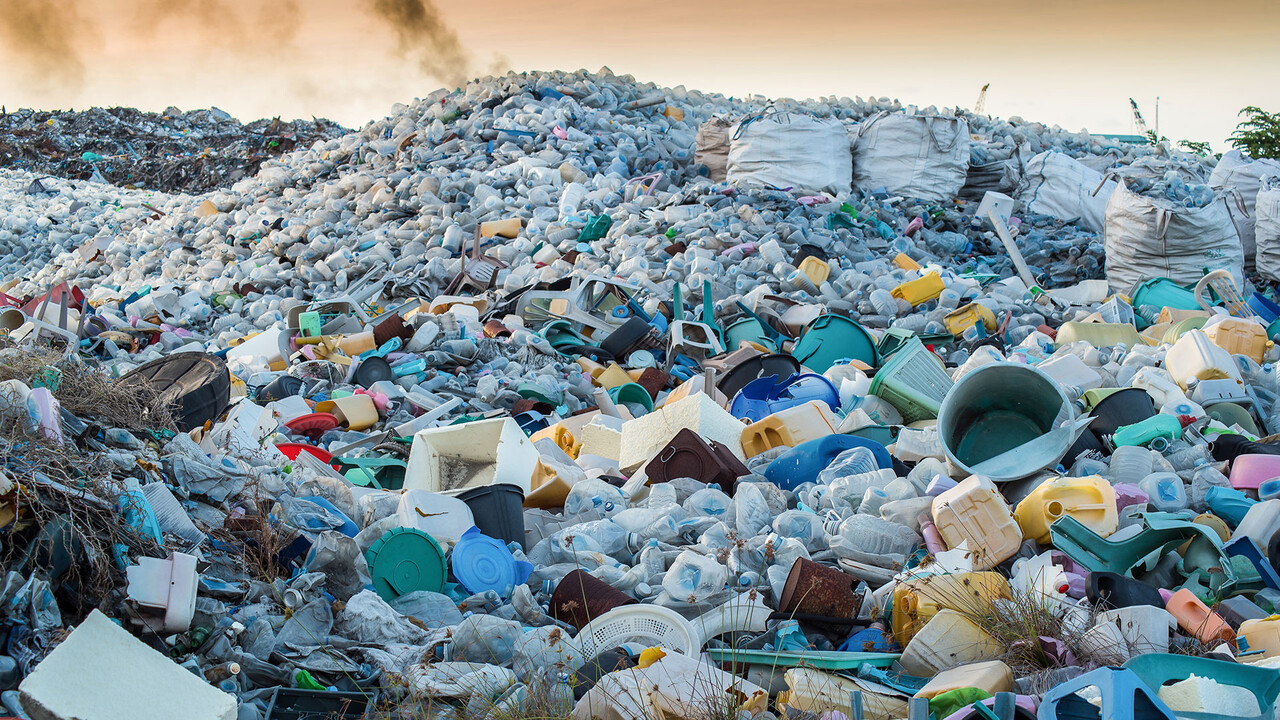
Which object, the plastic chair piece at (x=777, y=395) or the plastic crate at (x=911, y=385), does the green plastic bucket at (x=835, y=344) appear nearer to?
the plastic chair piece at (x=777, y=395)

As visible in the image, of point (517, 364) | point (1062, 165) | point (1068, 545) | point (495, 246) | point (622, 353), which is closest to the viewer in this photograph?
point (1068, 545)

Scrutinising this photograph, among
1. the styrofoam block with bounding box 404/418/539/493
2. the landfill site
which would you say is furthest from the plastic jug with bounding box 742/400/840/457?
the styrofoam block with bounding box 404/418/539/493

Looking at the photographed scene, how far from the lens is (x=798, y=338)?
7113mm

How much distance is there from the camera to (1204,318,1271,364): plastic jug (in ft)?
16.9

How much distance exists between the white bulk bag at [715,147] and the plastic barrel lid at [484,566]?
25.2 ft

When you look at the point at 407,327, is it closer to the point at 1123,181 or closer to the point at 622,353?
the point at 622,353

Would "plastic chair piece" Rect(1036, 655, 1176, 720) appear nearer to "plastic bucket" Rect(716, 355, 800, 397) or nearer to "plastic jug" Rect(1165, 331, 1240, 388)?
"plastic jug" Rect(1165, 331, 1240, 388)

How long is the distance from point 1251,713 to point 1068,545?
0.97 metres

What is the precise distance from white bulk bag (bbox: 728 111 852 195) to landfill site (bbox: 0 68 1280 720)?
4 cm

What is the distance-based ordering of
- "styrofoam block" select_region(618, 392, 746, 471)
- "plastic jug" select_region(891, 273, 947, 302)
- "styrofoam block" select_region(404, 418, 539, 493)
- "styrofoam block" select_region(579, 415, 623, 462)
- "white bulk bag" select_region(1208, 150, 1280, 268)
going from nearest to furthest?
"styrofoam block" select_region(404, 418, 539, 493) → "styrofoam block" select_region(618, 392, 746, 471) → "styrofoam block" select_region(579, 415, 623, 462) → "plastic jug" select_region(891, 273, 947, 302) → "white bulk bag" select_region(1208, 150, 1280, 268)

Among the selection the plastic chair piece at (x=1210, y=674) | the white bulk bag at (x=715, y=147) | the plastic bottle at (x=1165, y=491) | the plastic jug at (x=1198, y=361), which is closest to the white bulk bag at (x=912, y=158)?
the white bulk bag at (x=715, y=147)

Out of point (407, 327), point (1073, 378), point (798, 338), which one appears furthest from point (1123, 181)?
point (407, 327)

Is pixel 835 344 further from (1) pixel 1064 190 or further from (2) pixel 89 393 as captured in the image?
(1) pixel 1064 190

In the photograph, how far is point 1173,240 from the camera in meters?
7.67
